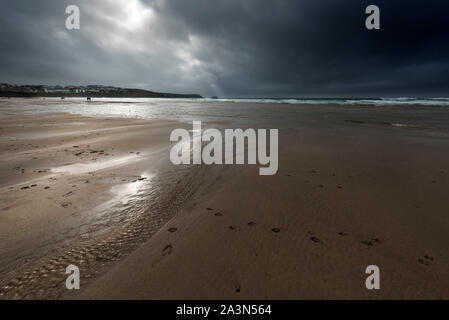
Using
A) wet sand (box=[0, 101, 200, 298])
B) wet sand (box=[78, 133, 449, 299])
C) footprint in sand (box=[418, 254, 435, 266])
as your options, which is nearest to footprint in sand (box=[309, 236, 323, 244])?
wet sand (box=[78, 133, 449, 299])

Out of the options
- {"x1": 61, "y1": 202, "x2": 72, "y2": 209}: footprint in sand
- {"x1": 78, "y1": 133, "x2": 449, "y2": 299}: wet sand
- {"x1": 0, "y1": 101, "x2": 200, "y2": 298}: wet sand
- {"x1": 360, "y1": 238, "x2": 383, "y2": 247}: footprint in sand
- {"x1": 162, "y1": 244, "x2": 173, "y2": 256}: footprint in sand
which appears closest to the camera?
{"x1": 78, "y1": 133, "x2": 449, "y2": 299}: wet sand

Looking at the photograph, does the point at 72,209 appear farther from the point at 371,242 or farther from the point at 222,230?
the point at 371,242

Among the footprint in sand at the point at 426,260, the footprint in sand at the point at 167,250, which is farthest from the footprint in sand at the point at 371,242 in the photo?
the footprint in sand at the point at 167,250

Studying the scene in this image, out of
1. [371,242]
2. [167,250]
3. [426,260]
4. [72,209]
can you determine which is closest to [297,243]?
[371,242]

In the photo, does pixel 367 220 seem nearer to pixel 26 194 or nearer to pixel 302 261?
pixel 302 261

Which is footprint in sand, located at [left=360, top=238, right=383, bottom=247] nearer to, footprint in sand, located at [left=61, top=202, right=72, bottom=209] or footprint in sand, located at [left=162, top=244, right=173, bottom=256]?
footprint in sand, located at [left=162, top=244, right=173, bottom=256]

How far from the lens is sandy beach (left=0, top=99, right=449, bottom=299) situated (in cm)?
215

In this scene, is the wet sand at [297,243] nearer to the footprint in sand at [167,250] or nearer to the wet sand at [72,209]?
the footprint in sand at [167,250]

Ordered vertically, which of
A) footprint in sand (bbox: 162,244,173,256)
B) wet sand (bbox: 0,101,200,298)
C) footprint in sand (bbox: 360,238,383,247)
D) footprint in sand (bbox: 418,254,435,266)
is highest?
wet sand (bbox: 0,101,200,298)

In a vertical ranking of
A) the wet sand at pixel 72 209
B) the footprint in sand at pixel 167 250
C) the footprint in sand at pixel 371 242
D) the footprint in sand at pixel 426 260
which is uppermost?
the wet sand at pixel 72 209

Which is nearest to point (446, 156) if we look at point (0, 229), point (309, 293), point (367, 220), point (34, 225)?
point (367, 220)

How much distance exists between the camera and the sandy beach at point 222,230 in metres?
2.15

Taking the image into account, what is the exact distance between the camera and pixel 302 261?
2465mm
